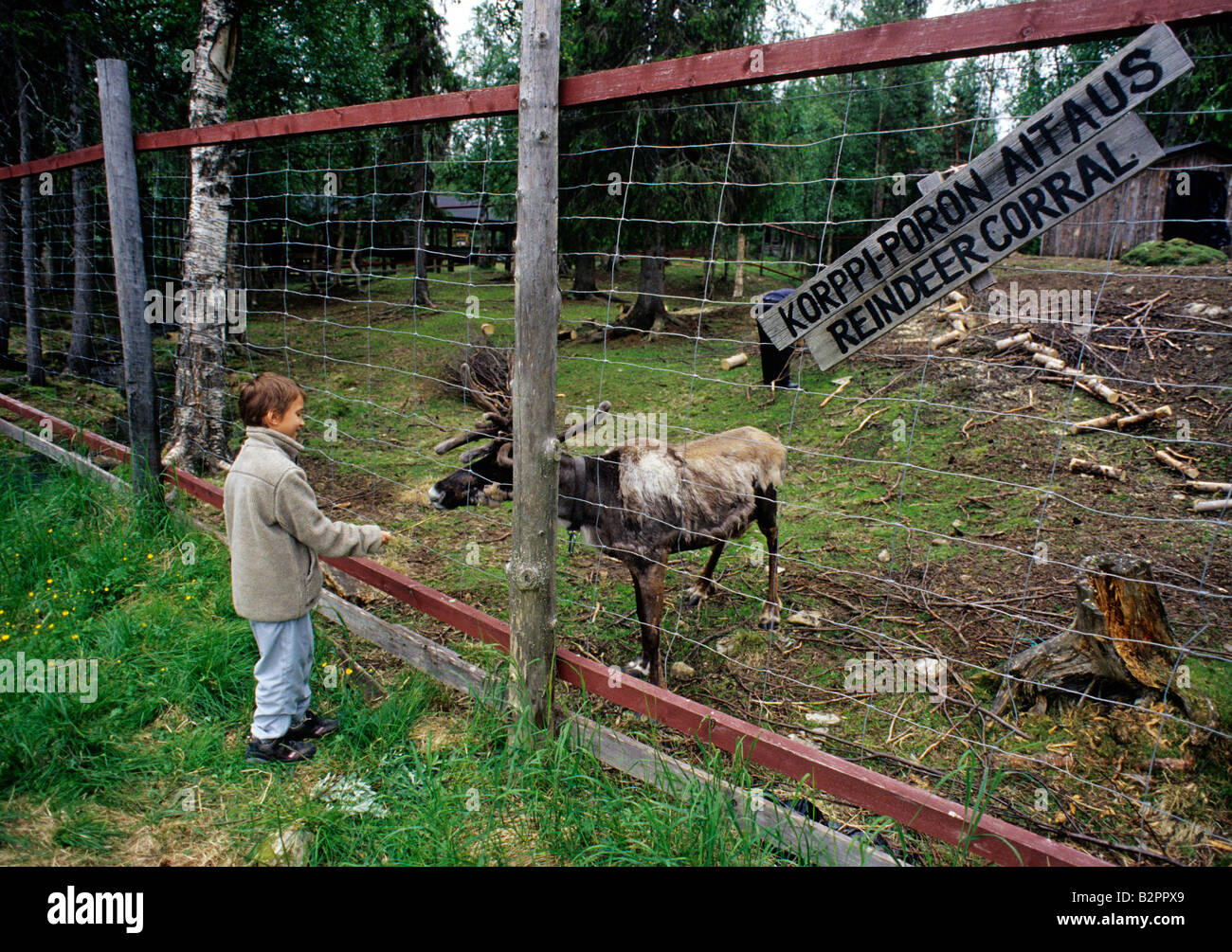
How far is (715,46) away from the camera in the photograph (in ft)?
47.9

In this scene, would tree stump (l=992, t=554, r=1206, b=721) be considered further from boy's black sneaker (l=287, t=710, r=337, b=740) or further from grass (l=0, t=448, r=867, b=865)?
boy's black sneaker (l=287, t=710, r=337, b=740)

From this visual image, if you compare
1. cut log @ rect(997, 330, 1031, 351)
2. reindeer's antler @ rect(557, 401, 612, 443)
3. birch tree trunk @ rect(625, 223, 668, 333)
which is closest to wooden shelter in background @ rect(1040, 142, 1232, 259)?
birch tree trunk @ rect(625, 223, 668, 333)

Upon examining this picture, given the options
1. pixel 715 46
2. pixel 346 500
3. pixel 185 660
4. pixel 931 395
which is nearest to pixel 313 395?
pixel 346 500

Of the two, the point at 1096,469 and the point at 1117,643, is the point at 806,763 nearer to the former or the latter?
the point at 1117,643

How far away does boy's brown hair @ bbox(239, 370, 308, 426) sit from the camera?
116 inches

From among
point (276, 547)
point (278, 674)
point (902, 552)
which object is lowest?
point (902, 552)

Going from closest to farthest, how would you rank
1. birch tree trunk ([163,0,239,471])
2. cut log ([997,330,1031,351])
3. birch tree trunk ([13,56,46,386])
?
birch tree trunk ([163,0,239,471]), birch tree trunk ([13,56,46,386]), cut log ([997,330,1031,351])

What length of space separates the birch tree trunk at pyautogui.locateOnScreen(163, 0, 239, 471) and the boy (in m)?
3.57

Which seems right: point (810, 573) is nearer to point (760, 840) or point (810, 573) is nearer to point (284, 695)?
point (760, 840)

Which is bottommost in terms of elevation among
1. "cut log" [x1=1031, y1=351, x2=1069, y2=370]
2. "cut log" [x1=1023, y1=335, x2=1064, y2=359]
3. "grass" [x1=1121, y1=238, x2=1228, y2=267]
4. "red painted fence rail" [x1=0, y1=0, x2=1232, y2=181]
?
"cut log" [x1=1031, y1=351, x2=1069, y2=370]

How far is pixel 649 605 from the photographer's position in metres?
3.98

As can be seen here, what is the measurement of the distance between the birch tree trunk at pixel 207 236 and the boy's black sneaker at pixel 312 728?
3.67 m

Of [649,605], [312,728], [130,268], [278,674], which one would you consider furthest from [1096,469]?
[130,268]

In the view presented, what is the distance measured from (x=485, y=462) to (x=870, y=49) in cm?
311
